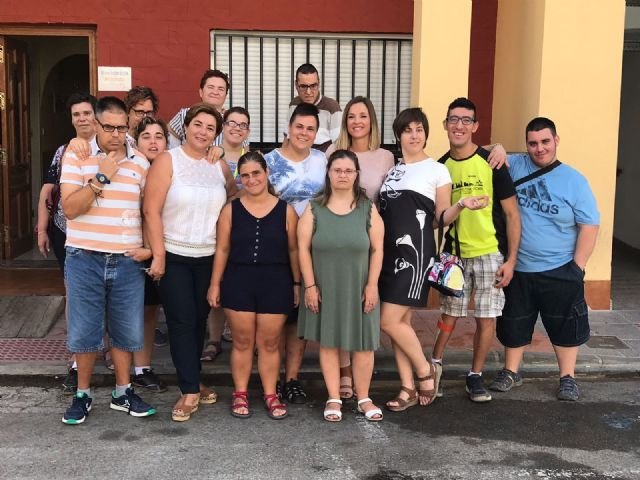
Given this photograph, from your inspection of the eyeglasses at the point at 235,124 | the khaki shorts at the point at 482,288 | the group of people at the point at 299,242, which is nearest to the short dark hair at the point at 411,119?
the group of people at the point at 299,242

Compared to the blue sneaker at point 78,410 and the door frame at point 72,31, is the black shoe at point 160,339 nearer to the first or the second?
the blue sneaker at point 78,410

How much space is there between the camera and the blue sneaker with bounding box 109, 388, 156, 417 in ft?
15.0

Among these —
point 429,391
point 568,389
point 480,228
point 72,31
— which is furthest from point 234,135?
point 72,31

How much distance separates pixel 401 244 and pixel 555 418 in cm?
149

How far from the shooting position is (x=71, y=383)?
5.05 m

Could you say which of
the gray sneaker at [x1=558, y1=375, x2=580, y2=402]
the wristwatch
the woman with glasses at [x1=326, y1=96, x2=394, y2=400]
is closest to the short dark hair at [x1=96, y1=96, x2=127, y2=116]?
the wristwatch

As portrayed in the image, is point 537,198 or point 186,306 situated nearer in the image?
point 186,306

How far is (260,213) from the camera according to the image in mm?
4465

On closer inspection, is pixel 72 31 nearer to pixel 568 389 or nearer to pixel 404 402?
pixel 404 402

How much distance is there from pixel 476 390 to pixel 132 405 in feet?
7.42

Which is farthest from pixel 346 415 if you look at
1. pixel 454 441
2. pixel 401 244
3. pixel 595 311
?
pixel 595 311

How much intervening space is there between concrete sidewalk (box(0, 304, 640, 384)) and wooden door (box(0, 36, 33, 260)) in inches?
109

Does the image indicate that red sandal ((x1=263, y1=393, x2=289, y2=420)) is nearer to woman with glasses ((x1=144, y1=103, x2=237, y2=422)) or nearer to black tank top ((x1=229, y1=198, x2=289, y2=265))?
woman with glasses ((x1=144, y1=103, x2=237, y2=422))

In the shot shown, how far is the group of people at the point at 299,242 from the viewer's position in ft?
14.3
